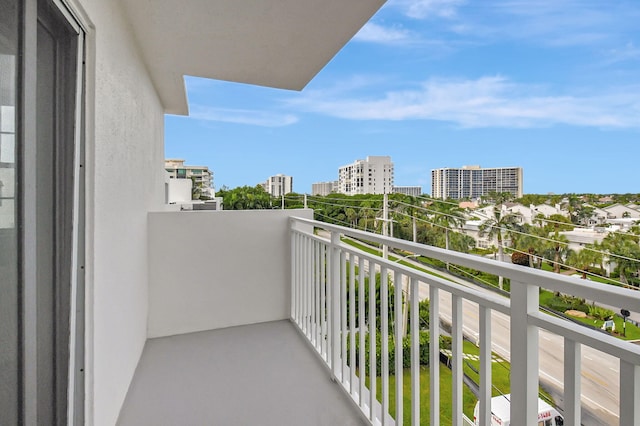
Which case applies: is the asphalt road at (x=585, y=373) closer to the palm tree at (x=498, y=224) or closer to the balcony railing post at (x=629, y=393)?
the balcony railing post at (x=629, y=393)

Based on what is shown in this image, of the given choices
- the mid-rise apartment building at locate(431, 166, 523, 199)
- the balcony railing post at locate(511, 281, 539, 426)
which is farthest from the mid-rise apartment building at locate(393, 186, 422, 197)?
the balcony railing post at locate(511, 281, 539, 426)

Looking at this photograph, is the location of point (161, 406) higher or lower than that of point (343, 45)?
lower

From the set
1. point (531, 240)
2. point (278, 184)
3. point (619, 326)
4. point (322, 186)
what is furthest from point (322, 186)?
point (619, 326)

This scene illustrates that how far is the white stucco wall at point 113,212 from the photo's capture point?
150 centimetres

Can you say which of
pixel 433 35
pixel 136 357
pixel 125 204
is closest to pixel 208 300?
pixel 136 357

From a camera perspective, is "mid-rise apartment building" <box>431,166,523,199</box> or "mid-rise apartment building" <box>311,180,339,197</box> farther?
"mid-rise apartment building" <box>311,180,339,197</box>

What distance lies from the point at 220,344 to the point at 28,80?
93.4 inches

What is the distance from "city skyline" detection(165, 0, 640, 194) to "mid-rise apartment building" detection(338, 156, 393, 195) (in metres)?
0.62

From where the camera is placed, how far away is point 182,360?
2607mm

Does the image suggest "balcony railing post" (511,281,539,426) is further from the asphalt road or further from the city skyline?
the city skyline

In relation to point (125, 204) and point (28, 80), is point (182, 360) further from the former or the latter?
Answer: point (28, 80)

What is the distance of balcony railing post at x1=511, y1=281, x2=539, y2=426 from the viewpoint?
3.01 ft

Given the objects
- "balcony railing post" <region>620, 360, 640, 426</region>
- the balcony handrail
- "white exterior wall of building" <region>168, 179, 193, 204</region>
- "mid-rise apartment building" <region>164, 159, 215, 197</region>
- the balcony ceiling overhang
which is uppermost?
"mid-rise apartment building" <region>164, 159, 215, 197</region>

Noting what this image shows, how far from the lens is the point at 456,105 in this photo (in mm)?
31156
